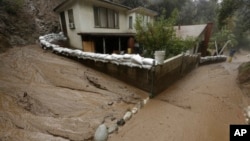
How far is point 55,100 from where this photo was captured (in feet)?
12.1

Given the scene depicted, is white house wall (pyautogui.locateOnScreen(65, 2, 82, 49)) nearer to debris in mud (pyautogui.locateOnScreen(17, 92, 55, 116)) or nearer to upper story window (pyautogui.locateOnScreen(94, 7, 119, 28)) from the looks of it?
upper story window (pyautogui.locateOnScreen(94, 7, 119, 28))

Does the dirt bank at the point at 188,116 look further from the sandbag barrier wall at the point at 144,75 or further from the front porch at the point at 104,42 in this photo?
the front porch at the point at 104,42

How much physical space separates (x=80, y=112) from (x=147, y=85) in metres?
2.40

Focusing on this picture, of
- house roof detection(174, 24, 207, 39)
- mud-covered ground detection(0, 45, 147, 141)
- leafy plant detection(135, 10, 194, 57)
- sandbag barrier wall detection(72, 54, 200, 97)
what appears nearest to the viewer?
mud-covered ground detection(0, 45, 147, 141)

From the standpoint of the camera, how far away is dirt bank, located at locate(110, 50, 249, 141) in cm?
321

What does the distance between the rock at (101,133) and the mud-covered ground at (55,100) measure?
5.9 inches

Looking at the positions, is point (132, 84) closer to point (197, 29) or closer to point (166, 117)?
point (166, 117)

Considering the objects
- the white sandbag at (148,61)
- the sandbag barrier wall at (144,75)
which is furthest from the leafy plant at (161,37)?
the white sandbag at (148,61)

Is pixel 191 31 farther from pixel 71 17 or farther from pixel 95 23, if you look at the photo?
pixel 71 17

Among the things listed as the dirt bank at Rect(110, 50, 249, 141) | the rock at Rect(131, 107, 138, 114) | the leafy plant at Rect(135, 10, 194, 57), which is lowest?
the dirt bank at Rect(110, 50, 249, 141)

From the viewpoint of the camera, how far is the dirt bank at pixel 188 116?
10.5 ft

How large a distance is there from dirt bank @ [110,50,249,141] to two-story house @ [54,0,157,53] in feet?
18.7

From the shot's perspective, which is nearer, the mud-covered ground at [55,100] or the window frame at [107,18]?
the mud-covered ground at [55,100]

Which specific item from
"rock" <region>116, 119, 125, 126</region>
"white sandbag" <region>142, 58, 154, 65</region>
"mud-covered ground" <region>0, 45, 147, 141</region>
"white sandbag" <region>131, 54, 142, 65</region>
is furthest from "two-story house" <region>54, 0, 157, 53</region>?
"rock" <region>116, 119, 125, 126</region>
